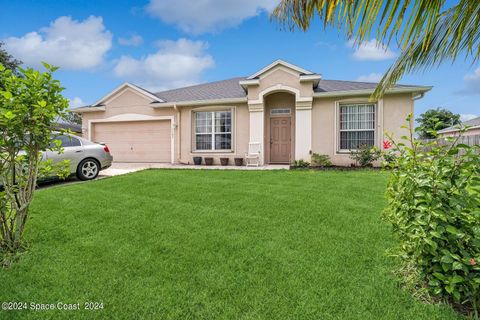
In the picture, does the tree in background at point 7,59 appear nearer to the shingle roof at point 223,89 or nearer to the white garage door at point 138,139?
the white garage door at point 138,139

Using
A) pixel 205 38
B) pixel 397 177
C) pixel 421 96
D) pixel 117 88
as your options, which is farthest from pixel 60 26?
pixel 421 96

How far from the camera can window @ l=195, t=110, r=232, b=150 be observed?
12992 mm

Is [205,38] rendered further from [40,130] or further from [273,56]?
[40,130]

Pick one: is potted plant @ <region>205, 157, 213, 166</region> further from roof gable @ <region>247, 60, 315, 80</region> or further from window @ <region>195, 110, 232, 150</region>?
roof gable @ <region>247, 60, 315, 80</region>

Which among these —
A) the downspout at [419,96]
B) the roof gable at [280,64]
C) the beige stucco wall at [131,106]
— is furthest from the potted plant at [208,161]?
the downspout at [419,96]

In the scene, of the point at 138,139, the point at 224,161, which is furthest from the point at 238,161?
the point at 138,139

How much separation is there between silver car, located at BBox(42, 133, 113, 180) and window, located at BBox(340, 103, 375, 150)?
994cm

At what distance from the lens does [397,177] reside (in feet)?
8.13

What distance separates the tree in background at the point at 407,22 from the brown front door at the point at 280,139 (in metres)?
8.77

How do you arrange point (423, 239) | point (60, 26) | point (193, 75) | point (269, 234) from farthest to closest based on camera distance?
point (193, 75), point (60, 26), point (269, 234), point (423, 239)

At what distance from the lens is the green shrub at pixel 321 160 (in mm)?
11328

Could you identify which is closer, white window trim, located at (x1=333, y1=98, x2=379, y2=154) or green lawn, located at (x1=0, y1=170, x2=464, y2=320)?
green lawn, located at (x1=0, y1=170, x2=464, y2=320)

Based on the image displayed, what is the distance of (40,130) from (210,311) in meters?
2.83

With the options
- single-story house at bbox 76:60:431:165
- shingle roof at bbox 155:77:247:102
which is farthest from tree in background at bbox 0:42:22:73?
shingle roof at bbox 155:77:247:102
